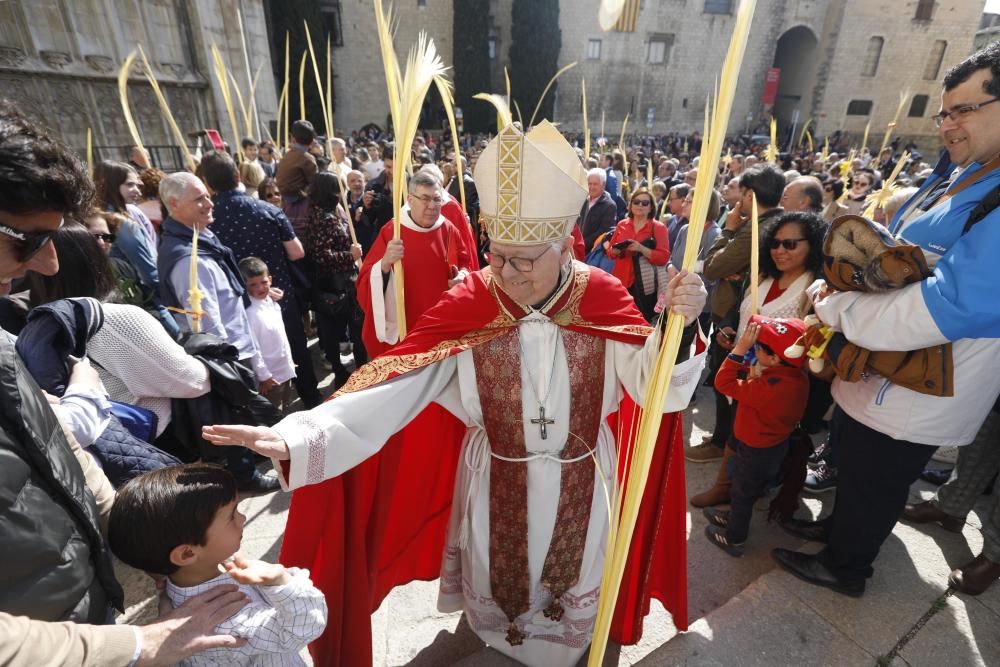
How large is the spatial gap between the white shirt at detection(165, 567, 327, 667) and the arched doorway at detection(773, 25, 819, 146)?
34056mm

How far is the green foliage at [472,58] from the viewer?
81.9 ft

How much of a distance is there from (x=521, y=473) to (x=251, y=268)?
2600 millimetres

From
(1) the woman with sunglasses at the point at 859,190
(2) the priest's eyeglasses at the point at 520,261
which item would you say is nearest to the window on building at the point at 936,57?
(1) the woman with sunglasses at the point at 859,190

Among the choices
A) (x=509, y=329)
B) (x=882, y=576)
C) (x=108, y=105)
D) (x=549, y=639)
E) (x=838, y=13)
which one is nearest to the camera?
(x=509, y=329)

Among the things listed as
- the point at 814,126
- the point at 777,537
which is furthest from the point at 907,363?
the point at 814,126

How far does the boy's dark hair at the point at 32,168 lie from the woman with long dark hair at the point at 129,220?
211 centimetres

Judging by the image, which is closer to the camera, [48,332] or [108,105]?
[48,332]

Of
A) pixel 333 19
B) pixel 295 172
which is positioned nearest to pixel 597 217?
pixel 295 172

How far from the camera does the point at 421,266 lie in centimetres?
357

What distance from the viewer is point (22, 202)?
102 centimetres

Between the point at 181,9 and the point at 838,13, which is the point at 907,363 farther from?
the point at 838,13

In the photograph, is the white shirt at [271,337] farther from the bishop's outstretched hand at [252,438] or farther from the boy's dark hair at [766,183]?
the boy's dark hair at [766,183]

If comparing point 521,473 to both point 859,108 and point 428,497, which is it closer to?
point 428,497

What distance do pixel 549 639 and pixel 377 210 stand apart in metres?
4.37
